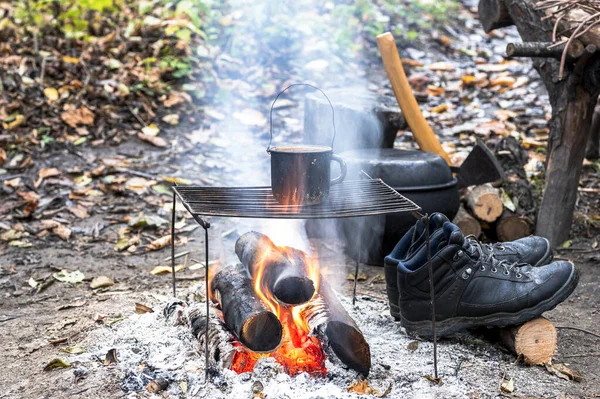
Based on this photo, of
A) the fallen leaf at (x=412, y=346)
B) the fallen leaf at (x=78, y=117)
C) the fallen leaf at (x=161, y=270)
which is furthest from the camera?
the fallen leaf at (x=78, y=117)

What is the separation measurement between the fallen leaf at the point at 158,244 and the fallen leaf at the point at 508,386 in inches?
121

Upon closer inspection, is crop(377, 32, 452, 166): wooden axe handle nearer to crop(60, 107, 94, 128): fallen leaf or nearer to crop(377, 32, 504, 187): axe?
crop(377, 32, 504, 187): axe

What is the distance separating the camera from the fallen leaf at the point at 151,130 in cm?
705

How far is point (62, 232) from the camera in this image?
5.23 metres

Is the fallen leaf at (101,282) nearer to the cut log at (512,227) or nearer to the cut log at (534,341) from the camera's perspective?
the cut log at (534,341)

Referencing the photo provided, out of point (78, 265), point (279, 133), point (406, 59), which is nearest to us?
point (78, 265)

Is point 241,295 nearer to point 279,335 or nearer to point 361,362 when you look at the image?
point 279,335

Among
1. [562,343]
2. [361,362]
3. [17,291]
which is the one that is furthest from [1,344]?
[562,343]

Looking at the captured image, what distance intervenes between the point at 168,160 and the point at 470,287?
427cm

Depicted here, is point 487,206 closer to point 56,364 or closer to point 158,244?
point 158,244

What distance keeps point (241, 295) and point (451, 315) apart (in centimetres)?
107

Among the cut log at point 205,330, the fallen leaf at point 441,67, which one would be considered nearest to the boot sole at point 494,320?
the cut log at point 205,330

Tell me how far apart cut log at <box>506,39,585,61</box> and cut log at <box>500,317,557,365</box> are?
1.66 m

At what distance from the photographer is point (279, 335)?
2877 millimetres
